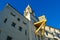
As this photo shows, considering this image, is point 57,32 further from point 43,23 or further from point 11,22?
point 11,22

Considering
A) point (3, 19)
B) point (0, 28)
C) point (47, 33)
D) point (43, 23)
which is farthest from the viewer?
point (47, 33)

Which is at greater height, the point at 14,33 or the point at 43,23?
the point at 43,23

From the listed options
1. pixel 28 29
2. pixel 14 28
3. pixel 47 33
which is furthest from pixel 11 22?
pixel 47 33

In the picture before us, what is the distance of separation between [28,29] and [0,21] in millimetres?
9475

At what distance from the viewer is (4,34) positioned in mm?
24234

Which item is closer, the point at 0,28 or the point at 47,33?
the point at 0,28

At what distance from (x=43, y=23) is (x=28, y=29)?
5.90 m

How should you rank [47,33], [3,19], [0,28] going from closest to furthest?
1. [0,28]
2. [3,19]
3. [47,33]

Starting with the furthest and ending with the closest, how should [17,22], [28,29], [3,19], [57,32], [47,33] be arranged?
1. [57,32]
2. [47,33]
3. [28,29]
4. [17,22]
5. [3,19]

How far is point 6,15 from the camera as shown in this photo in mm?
27219

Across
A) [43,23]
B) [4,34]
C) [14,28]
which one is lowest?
[4,34]

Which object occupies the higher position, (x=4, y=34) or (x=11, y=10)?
(x=11, y=10)

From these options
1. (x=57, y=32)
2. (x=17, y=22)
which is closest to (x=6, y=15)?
(x=17, y=22)

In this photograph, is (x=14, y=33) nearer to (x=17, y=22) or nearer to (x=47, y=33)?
(x=17, y=22)
